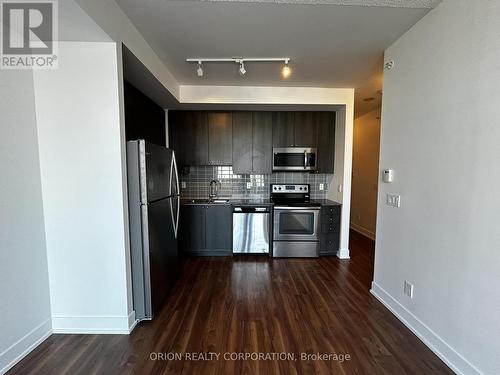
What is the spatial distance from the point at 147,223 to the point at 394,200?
2.33 m

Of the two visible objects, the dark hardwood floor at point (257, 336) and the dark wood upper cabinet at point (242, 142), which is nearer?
the dark hardwood floor at point (257, 336)

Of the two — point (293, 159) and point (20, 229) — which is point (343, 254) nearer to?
point (293, 159)

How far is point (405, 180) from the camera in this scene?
6.88 ft

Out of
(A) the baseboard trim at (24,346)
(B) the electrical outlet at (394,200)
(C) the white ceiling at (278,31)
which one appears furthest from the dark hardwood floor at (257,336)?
(C) the white ceiling at (278,31)

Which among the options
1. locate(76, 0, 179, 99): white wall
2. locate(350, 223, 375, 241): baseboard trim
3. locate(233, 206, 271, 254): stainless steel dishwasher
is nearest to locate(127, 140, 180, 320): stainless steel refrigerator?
locate(76, 0, 179, 99): white wall

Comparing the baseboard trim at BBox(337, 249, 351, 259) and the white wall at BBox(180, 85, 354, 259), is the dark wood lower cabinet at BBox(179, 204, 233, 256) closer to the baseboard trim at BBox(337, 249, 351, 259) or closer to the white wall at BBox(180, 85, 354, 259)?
the white wall at BBox(180, 85, 354, 259)

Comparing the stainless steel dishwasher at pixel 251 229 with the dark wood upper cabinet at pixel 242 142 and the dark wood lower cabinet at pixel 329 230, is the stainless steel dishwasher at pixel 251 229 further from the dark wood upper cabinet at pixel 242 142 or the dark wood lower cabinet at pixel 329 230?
the dark wood lower cabinet at pixel 329 230

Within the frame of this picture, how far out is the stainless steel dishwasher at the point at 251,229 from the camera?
365 centimetres

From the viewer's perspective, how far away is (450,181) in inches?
64.6

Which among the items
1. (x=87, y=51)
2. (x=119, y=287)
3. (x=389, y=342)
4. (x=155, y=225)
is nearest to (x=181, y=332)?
(x=119, y=287)

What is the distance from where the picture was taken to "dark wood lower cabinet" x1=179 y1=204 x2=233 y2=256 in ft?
12.0

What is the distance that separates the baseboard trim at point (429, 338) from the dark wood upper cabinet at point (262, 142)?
7.71ft

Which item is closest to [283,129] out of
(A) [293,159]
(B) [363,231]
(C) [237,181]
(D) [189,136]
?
(A) [293,159]

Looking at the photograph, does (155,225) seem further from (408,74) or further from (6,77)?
(408,74)
